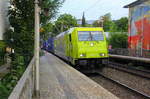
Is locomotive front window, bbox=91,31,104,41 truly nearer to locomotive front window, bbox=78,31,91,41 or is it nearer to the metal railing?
locomotive front window, bbox=78,31,91,41

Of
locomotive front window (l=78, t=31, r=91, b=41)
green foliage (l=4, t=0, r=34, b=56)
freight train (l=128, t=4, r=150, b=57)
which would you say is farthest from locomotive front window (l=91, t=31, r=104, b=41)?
freight train (l=128, t=4, r=150, b=57)

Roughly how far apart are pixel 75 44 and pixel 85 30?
130 cm

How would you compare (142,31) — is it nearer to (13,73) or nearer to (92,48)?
(92,48)

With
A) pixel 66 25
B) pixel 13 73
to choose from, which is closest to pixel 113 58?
pixel 13 73

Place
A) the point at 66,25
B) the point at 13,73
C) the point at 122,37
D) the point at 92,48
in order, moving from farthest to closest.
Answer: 1. the point at 66,25
2. the point at 122,37
3. the point at 92,48
4. the point at 13,73

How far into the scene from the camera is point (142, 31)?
35125 millimetres

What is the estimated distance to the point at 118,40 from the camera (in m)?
41.9

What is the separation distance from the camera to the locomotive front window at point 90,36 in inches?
694

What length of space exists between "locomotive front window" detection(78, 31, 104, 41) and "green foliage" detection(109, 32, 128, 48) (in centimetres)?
2342

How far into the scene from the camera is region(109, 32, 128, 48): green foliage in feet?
136

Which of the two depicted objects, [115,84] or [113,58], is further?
[113,58]

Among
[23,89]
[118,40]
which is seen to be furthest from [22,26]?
[118,40]

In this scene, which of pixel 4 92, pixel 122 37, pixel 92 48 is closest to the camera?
pixel 4 92

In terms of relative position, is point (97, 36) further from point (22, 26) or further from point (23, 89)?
point (23, 89)
